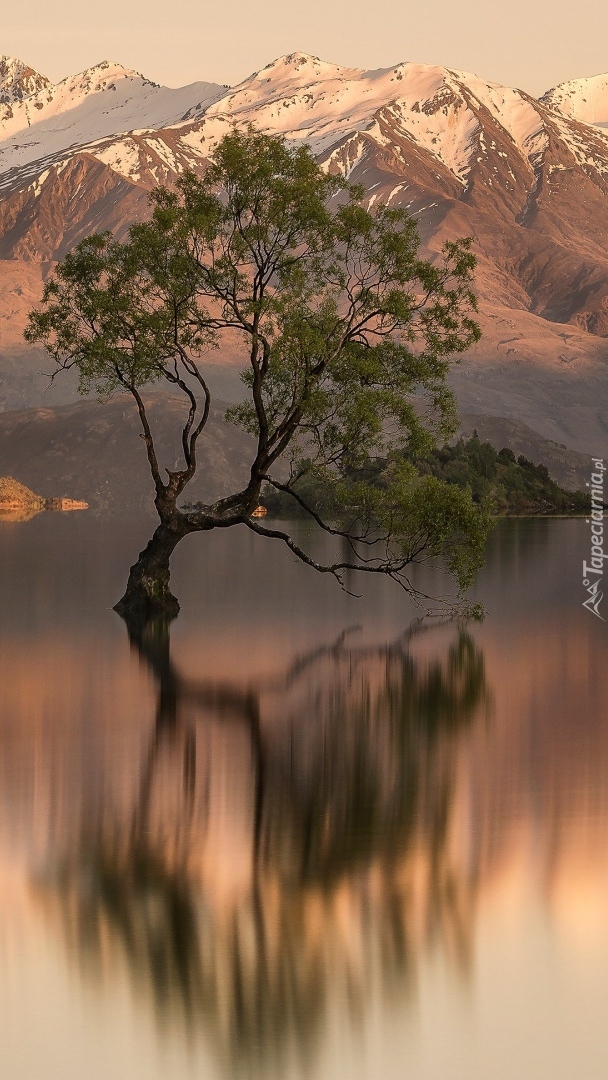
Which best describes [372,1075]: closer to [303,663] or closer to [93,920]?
[93,920]

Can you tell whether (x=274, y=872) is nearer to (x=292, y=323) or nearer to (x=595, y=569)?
(x=292, y=323)

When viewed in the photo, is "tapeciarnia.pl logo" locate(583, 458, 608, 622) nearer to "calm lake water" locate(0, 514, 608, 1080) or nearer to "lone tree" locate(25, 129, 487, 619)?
"lone tree" locate(25, 129, 487, 619)

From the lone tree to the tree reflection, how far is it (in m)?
13.4

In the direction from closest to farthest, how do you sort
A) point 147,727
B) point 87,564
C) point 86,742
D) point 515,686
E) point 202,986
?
1. point 202,986
2. point 86,742
3. point 147,727
4. point 515,686
5. point 87,564

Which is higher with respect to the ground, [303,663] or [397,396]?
[397,396]

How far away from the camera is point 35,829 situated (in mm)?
18047

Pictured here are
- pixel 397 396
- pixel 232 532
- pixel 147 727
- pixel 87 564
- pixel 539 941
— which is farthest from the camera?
pixel 232 532

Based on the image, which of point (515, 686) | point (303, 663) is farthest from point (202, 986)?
point (303, 663)

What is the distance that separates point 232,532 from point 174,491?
3222 inches

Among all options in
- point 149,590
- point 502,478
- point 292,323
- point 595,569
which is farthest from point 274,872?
point 502,478

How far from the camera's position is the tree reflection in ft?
40.5

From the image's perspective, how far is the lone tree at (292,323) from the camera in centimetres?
4003

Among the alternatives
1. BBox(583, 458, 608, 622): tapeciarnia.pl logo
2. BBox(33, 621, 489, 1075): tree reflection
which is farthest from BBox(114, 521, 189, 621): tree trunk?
BBox(33, 621, 489, 1075): tree reflection

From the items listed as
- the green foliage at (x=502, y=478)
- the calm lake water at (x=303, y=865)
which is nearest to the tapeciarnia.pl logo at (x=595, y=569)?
the calm lake water at (x=303, y=865)
